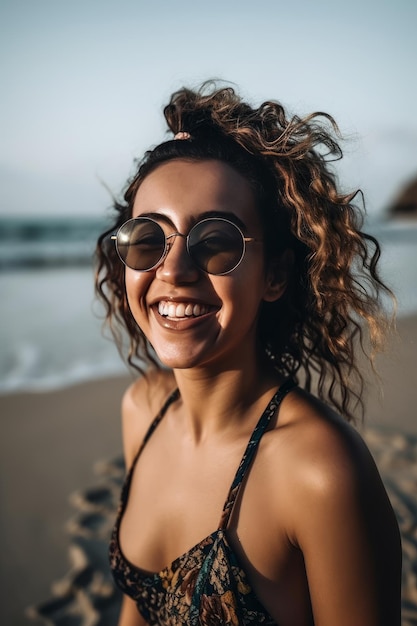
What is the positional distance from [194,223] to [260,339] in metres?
0.65

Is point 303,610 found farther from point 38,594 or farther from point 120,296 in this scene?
point 38,594

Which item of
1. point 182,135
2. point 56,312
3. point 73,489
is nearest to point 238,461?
point 182,135

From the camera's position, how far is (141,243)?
203 cm

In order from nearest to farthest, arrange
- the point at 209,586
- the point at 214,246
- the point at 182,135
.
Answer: the point at 209,586 < the point at 214,246 < the point at 182,135

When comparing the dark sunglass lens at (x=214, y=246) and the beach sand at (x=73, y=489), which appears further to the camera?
the beach sand at (x=73, y=489)

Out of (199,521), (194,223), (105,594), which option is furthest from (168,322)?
(105,594)

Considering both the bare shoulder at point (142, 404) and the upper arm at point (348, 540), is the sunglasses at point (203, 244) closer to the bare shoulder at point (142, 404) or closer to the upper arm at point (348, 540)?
the upper arm at point (348, 540)

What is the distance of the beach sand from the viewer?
3.25 m

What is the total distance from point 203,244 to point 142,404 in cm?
Answer: 103

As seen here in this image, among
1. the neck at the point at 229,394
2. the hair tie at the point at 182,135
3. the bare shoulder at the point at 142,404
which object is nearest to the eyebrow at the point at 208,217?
the hair tie at the point at 182,135

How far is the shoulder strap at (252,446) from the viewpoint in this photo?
6.17ft

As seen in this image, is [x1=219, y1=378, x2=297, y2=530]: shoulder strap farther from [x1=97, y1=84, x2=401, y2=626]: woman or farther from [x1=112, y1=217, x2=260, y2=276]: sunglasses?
[x1=112, y1=217, x2=260, y2=276]: sunglasses

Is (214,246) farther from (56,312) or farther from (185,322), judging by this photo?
(56,312)

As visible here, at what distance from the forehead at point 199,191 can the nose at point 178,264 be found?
0.30 ft
